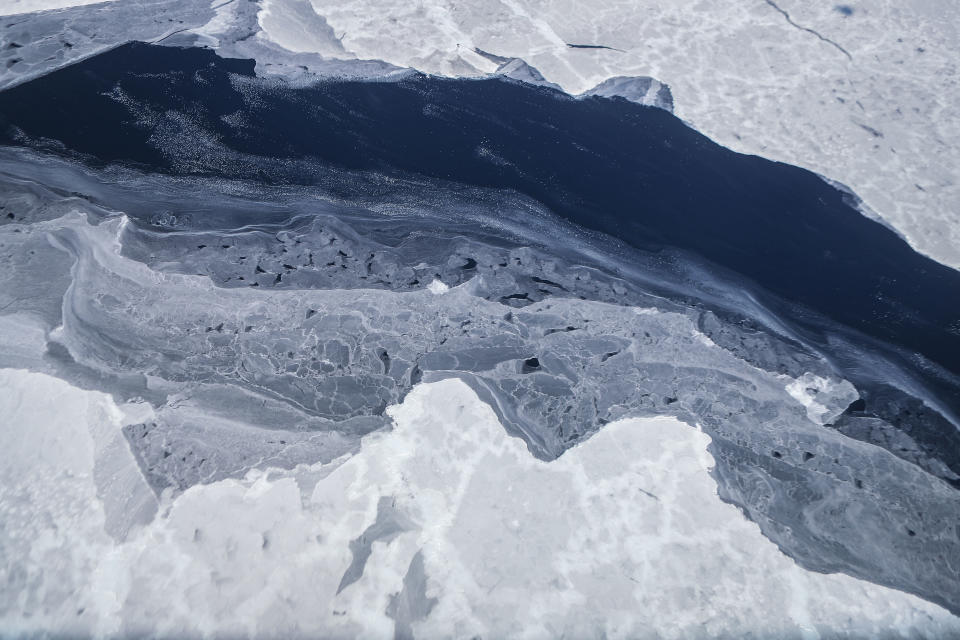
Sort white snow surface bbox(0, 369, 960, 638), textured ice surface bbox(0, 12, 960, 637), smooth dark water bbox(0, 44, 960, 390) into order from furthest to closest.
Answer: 1. smooth dark water bbox(0, 44, 960, 390)
2. textured ice surface bbox(0, 12, 960, 637)
3. white snow surface bbox(0, 369, 960, 638)

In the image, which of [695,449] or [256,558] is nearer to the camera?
[256,558]

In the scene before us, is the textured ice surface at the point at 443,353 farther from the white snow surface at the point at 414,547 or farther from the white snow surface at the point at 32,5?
the white snow surface at the point at 32,5

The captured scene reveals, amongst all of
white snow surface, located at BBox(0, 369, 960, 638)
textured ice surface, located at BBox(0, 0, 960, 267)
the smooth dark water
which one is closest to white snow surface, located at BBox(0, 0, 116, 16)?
textured ice surface, located at BBox(0, 0, 960, 267)

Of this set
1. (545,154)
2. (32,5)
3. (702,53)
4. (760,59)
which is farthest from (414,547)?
(32,5)

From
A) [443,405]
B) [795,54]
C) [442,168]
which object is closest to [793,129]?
[795,54]

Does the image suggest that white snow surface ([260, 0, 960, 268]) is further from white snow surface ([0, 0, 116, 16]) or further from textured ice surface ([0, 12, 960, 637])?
white snow surface ([0, 0, 116, 16])

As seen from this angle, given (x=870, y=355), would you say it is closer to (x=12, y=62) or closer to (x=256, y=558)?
(x=256, y=558)

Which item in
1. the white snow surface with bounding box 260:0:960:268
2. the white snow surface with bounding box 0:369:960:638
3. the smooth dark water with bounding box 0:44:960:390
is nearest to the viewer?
the white snow surface with bounding box 0:369:960:638
